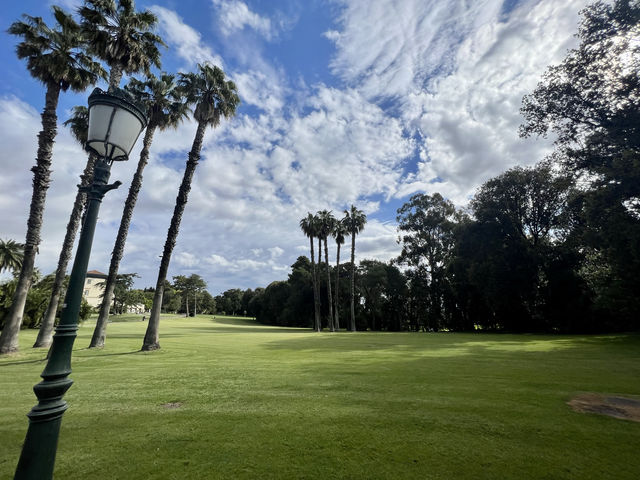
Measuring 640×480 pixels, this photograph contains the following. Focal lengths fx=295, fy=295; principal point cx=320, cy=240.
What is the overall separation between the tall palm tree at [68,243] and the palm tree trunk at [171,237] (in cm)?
404

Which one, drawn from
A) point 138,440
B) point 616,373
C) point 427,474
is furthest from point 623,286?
point 138,440

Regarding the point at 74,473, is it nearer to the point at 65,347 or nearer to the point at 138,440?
the point at 138,440

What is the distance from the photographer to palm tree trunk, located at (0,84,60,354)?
486 inches

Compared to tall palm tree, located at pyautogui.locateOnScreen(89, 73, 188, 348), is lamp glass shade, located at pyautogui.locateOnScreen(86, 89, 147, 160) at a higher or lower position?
lower

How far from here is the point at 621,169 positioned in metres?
14.9

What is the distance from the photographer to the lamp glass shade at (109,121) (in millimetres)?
3219

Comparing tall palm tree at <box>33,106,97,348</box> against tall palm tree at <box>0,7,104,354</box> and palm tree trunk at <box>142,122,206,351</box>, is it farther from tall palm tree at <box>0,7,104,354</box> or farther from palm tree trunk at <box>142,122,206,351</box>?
palm tree trunk at <box>142,122,206,351</box>

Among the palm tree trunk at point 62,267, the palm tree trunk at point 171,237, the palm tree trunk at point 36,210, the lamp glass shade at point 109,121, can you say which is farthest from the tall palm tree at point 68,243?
the lamp glass shade at point 109,121

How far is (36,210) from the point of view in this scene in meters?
13.0

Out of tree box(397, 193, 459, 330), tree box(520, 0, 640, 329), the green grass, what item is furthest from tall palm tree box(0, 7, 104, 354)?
tree box(397, 193, 459, 330)

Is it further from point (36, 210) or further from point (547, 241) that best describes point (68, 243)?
point (547, 241)

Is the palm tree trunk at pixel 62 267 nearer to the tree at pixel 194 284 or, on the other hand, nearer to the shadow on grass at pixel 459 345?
the shadow on grass at pixel 459 345

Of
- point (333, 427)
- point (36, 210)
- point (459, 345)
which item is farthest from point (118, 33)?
point (459, 345)

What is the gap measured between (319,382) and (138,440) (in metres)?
4.14
